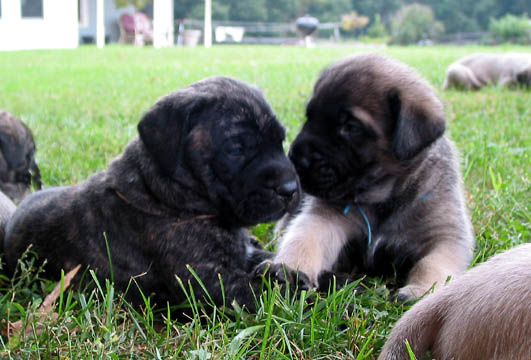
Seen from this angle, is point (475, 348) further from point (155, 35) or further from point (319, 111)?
point (155, 35)

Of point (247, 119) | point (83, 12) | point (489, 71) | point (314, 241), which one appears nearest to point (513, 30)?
point (83, 12)

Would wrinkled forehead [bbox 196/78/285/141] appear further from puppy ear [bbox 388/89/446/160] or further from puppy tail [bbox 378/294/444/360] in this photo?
puppy tail [bbox 378/294/444/360]

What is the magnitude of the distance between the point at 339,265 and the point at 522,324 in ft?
6.39

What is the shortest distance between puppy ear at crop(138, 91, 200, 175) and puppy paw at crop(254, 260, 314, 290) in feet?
2.11

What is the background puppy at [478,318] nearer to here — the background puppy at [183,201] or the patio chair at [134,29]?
the background puppy at [183,201]

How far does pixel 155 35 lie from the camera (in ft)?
116

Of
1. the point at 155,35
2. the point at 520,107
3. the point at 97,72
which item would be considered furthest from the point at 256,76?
the point at 155,35

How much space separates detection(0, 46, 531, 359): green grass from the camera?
94.2 inches

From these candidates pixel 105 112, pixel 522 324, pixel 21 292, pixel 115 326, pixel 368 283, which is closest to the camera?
pixel 522 324

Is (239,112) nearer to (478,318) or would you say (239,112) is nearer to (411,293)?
(411,293)

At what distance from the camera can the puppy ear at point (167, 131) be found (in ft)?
9.75

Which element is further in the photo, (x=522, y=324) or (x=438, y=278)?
(x=438, y=278)

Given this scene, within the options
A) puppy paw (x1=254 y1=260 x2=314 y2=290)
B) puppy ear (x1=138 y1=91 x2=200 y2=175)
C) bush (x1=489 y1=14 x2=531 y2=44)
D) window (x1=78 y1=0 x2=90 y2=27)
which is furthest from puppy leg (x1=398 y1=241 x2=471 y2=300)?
bush (x1=489 y1=14 x2=531 y2=44)

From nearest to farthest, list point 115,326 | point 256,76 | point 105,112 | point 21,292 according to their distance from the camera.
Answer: point 115,326, point 21,292, point 105,112, point 256,76
